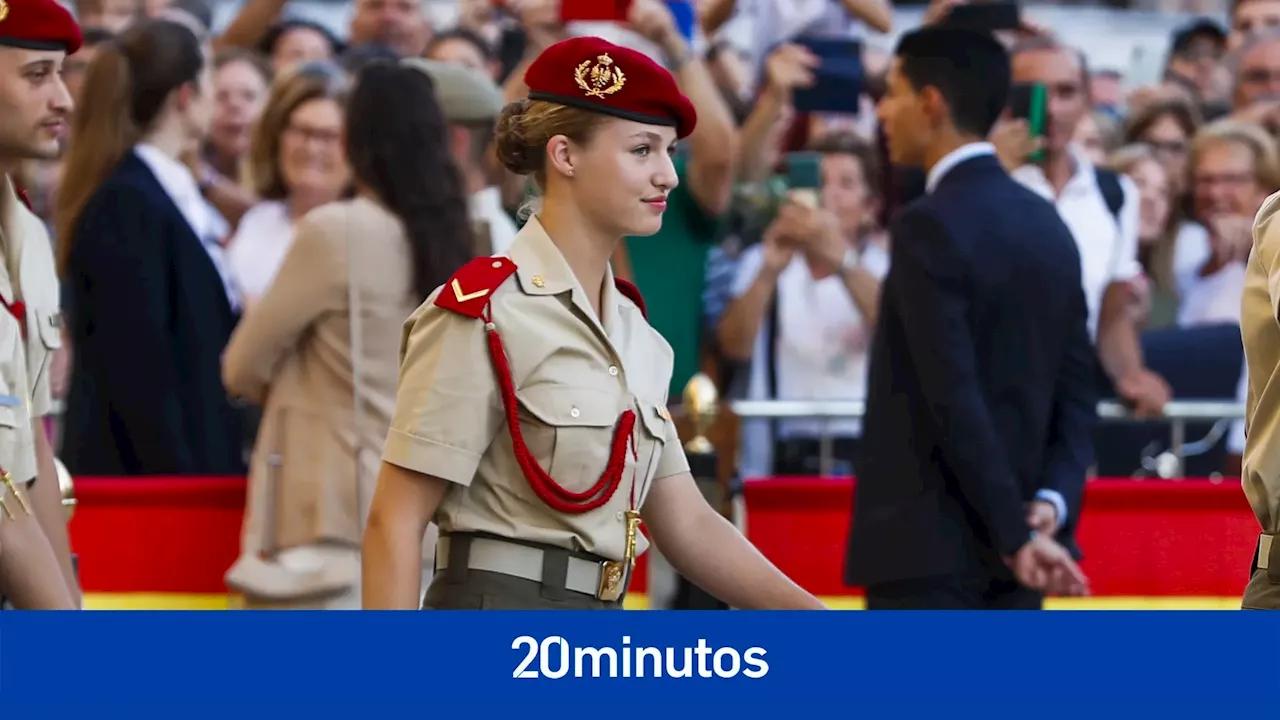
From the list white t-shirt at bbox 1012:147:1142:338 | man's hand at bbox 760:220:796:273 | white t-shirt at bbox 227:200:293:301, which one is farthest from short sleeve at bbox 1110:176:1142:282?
white t-shirt at bbox 227:200:293:301

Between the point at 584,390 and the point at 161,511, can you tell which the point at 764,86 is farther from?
the point at 584,390

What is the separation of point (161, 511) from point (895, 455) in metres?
2.11

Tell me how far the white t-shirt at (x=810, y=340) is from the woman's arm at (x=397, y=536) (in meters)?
3.88

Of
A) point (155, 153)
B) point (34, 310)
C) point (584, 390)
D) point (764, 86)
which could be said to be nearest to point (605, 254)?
point (584, 390)

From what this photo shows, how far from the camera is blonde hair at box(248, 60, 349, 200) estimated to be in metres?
6.32

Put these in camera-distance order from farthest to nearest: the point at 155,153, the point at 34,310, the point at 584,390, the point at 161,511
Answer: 1. the point at 155,153
2. the point at 161,511
3. the point at 34,310
4. the point at 584,390

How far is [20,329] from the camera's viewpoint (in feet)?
11.8

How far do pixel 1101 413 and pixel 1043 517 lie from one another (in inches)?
78.8

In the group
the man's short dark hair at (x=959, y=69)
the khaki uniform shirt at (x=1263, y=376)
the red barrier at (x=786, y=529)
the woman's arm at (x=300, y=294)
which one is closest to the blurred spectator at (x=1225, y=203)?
the red barrier at (x=786, y=529)

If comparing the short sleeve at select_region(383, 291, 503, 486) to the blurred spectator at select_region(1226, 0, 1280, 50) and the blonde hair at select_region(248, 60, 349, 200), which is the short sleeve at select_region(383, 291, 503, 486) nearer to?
the blonde hair at select_region(248, 60, 349, 200)

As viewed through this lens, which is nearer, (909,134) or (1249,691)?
(1249,691)

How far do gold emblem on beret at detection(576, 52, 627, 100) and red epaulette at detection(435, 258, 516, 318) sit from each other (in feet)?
0.92

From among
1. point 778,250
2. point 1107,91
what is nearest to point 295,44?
point 778,250

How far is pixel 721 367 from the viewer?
6.89 metres
